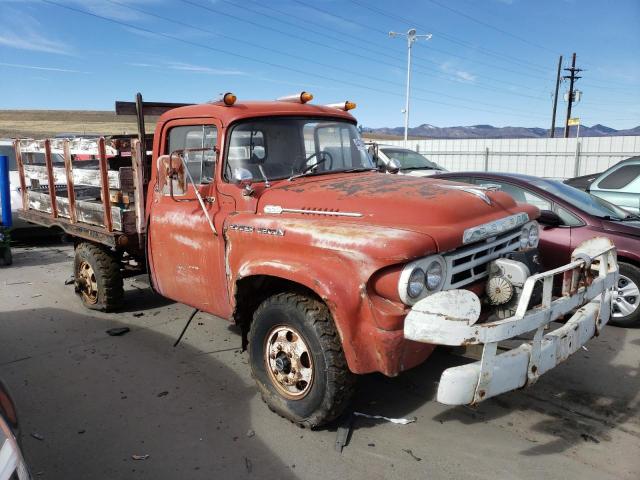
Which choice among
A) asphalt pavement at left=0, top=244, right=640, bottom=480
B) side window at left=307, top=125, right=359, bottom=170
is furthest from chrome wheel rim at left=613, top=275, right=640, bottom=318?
side window at left=307, top=125, right=359, bottom=170

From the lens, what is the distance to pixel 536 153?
68.7 feet

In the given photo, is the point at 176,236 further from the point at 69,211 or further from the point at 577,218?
the point at 577,218

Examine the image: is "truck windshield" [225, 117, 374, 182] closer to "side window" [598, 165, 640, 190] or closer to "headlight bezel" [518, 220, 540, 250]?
"headlight bezel" [518, 220, 540, 250]

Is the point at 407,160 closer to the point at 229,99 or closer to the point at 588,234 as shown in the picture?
the point at 588,234

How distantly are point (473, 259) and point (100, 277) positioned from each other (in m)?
4.15

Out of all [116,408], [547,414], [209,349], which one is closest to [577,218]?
[547,414]

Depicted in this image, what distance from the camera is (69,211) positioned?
5977 millimetres

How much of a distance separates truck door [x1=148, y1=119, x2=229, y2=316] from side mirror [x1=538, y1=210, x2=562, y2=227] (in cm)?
333

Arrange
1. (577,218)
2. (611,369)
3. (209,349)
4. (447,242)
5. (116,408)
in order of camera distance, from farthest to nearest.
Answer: (577,218) < (209,349) < (611,369) < (116,408) < (447,242)

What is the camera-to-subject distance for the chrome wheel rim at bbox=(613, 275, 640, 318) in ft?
16.7

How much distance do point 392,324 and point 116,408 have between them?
2.27 meters

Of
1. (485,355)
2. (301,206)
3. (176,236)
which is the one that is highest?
(301,206)

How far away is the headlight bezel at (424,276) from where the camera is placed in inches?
108

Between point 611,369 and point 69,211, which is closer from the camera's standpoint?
point 611,369
